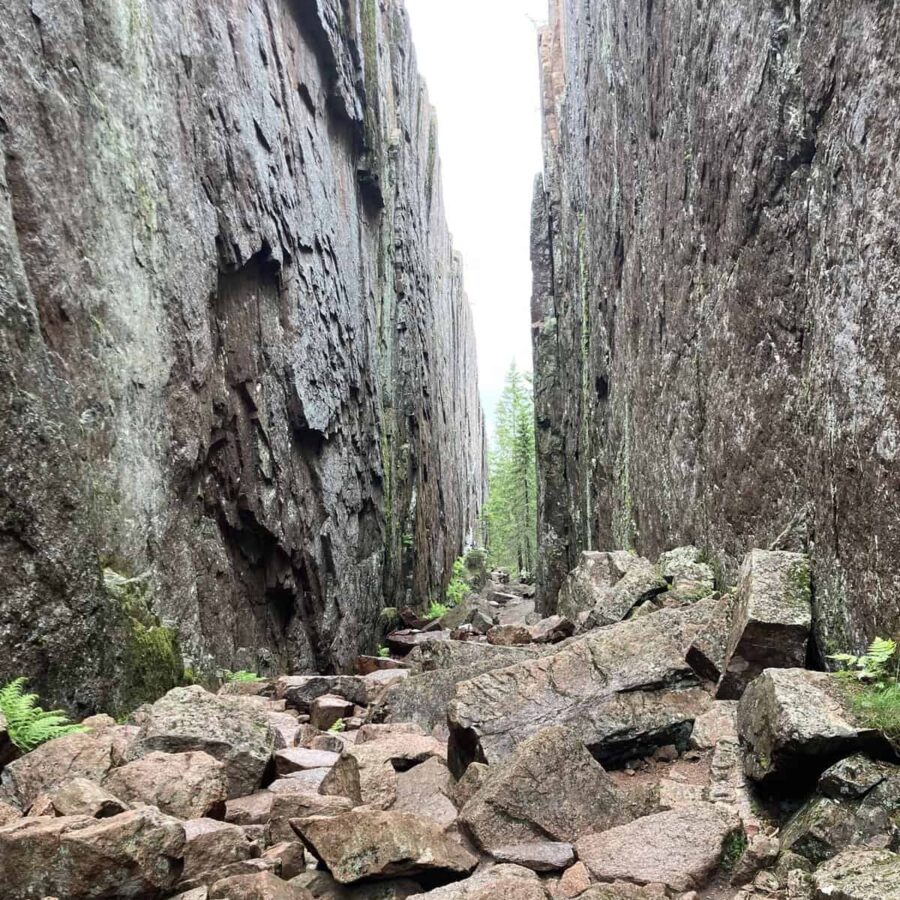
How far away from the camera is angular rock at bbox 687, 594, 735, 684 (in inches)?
221

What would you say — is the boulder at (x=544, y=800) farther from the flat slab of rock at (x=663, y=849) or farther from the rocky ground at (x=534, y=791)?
the flat slab of rock at (x=663, y=849)

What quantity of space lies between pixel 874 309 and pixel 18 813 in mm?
5533

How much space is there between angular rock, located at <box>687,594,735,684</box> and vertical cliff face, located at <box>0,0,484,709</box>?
16.8ft

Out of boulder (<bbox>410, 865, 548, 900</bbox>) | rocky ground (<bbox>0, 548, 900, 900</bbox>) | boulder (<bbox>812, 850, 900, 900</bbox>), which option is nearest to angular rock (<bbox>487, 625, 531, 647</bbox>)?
rocky ground (<bbox>0, 548, 900, 900</bbox>)

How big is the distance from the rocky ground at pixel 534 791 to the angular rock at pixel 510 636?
13.2ft

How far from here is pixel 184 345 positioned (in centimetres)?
958

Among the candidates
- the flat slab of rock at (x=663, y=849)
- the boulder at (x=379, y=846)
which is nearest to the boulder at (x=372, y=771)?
the boulder at (x=379, y=846)

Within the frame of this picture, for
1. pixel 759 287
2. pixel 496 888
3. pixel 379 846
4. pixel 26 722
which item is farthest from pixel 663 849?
pixel 759 287

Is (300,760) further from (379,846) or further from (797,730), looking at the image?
(797,730)

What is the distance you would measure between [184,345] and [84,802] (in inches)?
277

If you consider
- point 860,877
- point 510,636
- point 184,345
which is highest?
point 184,345

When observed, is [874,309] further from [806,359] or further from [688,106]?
[688,106]

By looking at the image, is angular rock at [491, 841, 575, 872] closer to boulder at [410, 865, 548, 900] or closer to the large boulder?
boulder at [410, 865, 548, 900]

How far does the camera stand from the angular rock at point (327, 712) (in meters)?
7.87
